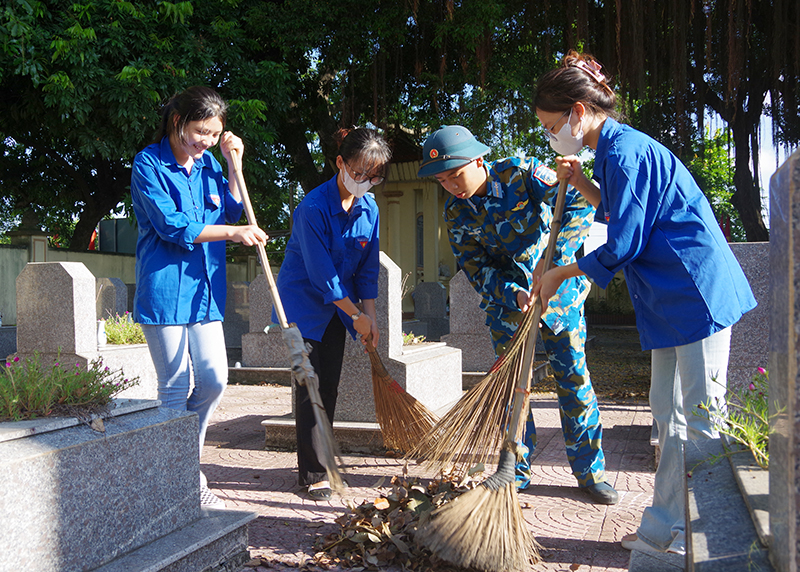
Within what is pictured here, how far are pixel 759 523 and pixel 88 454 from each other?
1852 mm

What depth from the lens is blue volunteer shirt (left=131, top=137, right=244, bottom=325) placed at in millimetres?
2971

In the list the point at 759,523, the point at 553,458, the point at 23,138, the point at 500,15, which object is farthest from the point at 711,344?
the point at 23,138

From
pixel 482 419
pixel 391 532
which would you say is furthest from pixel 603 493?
pixel 391 532

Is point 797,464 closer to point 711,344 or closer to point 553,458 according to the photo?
point 711,344

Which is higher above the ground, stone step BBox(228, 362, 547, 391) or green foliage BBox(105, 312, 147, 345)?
green foliage BBox(105, 312, 147, 345)

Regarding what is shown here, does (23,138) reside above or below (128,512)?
above

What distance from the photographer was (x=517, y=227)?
3.42m

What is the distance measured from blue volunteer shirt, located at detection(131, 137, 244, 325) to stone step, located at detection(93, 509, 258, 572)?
924 mm

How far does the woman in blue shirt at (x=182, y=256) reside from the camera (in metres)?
2.98

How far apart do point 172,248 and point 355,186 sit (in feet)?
3.36

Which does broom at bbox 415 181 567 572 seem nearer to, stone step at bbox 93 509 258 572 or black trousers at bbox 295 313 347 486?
stone step at bbox 93 509 258 572

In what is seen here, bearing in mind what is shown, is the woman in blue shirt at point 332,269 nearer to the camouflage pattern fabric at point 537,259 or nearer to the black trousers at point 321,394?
the black trousers at point 321,394

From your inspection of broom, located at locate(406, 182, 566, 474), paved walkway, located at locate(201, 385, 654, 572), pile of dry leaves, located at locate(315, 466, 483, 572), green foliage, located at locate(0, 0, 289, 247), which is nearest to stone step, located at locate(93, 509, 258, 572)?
paved walkway, located at locate(201, 385, 654, 572)

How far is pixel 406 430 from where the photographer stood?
385cm
